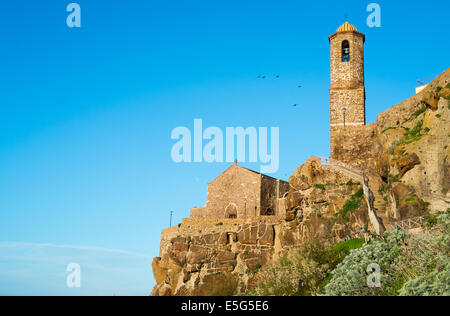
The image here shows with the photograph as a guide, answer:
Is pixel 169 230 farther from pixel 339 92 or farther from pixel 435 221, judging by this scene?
pixel 435 221

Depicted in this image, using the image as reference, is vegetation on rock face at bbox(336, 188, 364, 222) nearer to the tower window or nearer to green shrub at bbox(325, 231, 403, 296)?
green shrub at bbox(325, 231, 403, 296)

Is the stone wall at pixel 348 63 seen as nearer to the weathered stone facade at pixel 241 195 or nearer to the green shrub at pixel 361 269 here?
the weathered stone facade at pixel 241 195

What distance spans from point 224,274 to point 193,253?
3930 mm

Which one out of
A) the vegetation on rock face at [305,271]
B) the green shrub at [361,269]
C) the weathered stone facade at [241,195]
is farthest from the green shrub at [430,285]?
the weathered stone facade at [241,195]

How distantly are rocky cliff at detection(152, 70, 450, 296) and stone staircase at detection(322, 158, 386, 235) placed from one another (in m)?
0.18

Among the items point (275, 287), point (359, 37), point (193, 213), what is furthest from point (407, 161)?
point (193, 213)

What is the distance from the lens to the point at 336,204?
4359 centimetres

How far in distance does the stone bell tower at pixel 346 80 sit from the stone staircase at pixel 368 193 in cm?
665

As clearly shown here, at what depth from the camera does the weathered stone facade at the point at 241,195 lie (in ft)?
185

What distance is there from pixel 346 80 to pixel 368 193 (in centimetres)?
2006

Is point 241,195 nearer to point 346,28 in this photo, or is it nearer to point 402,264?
point 346,28

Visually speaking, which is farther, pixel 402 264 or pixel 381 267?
pixel 381 267

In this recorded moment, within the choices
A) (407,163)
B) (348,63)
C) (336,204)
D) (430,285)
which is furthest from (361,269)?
(348,63)

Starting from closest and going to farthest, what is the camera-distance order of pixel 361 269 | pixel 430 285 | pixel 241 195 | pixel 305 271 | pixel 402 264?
1. pixel 430 285
2. pixel 402 264
3. pixel 361 269
4. pixel 305 271
5. pixel 241 195
